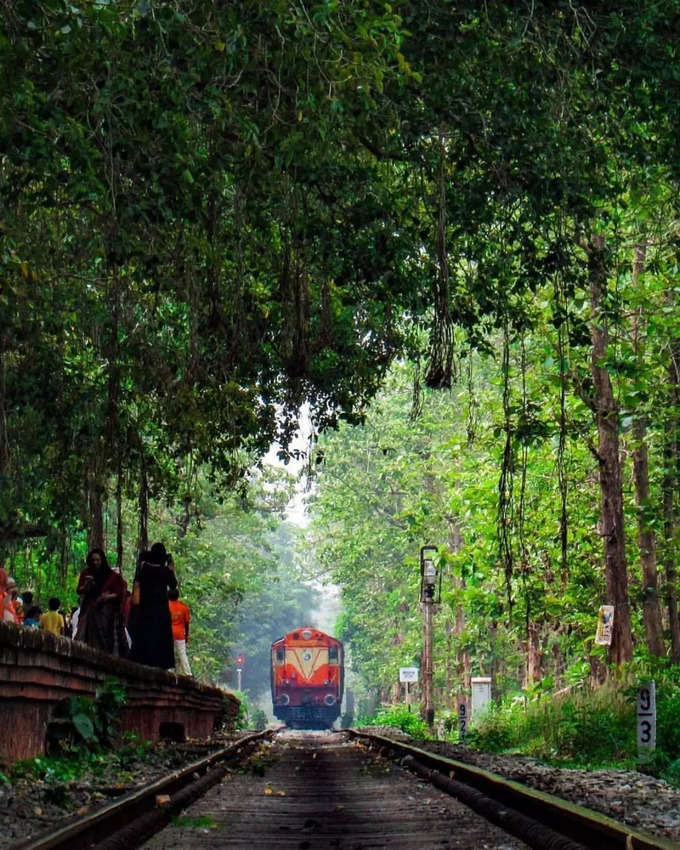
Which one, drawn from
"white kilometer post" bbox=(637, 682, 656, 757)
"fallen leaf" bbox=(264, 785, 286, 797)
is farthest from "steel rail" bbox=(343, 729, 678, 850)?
"white kilometer post" bbox=(637, 682, 656, 757)

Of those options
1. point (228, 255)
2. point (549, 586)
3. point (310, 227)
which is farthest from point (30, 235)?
point (549, 586)

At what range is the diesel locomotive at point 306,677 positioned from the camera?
4884 cm

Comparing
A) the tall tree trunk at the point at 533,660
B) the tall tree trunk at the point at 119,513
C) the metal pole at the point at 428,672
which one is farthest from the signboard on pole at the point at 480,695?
the tall tree trunk at the point at 119,513

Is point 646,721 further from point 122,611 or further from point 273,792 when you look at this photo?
point 122,611

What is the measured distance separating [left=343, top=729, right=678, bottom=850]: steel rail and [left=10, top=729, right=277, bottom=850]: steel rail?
5.96ft

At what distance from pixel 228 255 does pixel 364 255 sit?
2086mm

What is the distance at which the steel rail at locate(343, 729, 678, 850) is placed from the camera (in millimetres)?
4890

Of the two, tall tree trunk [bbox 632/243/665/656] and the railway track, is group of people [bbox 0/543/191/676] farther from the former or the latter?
tall tree trunk [bbox 632/243/665/656]

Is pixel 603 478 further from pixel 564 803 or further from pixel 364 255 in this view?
pixel 564 803

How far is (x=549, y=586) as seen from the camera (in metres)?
25.6

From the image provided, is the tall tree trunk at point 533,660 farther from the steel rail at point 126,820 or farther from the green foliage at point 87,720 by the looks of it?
the steel rail at point 126,820

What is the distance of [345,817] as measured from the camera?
24.9 ft

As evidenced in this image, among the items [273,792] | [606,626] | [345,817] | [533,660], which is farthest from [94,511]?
[533,660]

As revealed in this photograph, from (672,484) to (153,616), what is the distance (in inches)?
339
